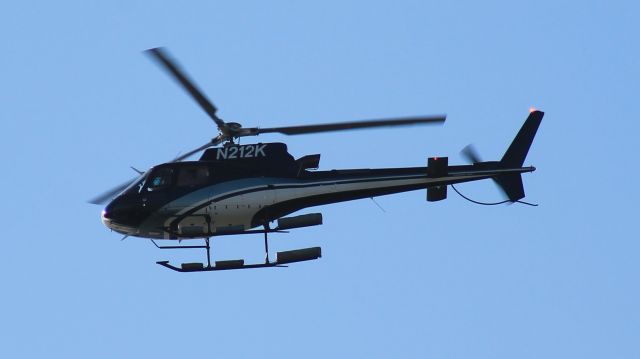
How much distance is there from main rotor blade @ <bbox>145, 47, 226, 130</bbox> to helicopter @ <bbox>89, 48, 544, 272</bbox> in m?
0.74

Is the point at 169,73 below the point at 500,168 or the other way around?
the other way around

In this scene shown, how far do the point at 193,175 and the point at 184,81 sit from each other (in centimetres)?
274

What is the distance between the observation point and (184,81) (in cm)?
2292

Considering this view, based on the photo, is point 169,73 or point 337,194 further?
point 337,194

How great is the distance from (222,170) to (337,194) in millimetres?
2410

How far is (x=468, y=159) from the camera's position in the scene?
25.5m

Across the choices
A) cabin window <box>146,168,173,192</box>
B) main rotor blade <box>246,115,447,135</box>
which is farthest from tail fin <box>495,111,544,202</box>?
cabin window <box>146,168,173,192</box>

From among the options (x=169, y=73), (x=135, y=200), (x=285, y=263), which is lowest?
(x=285, y=263)

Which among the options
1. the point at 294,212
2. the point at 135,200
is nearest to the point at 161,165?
the point at 135,200

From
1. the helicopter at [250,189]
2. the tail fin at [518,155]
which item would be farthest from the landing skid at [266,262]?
the tail fin at [518,155]

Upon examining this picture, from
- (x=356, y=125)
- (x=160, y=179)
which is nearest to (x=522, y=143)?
(x=356, y=125)

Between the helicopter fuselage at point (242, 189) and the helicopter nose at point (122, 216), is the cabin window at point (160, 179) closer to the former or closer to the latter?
the helicopter fuselage at point (242, 189)

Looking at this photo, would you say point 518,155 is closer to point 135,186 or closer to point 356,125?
point 356,125

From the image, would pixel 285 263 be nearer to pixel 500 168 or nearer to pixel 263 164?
pixel 263 164
